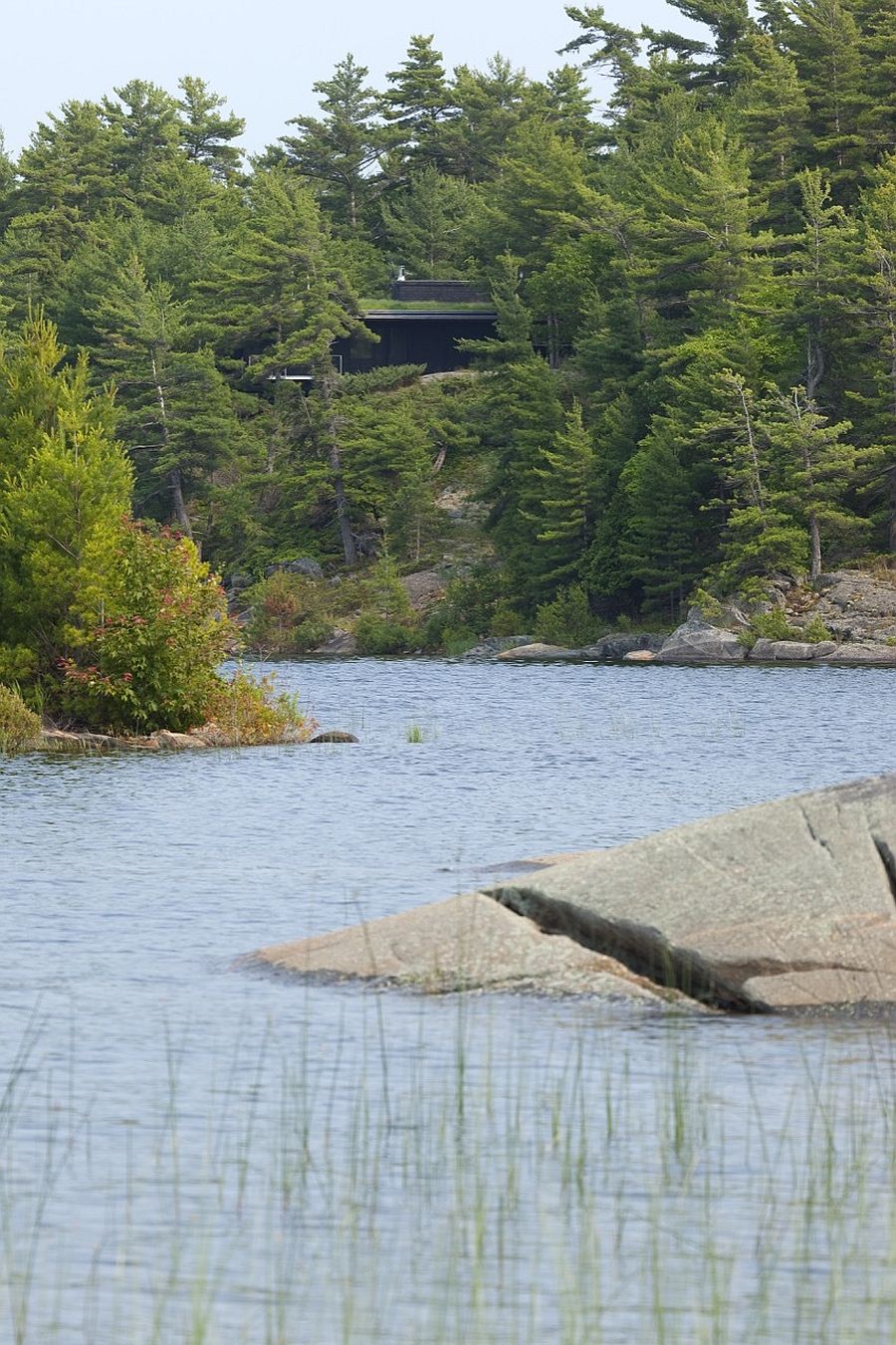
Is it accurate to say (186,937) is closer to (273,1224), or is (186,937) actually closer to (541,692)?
(273,1224)

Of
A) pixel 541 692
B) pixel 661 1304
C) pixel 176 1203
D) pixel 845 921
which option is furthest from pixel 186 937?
pixel 541 692

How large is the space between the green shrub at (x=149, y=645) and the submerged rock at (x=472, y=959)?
2045 cm


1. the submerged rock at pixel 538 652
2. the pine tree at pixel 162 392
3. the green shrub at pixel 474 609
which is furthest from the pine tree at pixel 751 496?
the pine tree at pixel 162 392

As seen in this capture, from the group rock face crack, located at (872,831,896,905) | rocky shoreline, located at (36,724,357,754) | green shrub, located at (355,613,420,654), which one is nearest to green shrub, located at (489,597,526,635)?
green shrub, located at (355,613,420,654)

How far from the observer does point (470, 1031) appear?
1381 cm

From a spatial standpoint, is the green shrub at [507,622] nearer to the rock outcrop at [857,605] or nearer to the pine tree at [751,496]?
the pine tree at [751,496]

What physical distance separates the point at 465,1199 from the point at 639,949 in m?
4.82

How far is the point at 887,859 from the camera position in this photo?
1504 cm

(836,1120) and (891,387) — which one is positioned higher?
(891,387)

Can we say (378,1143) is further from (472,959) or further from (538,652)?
(538,652)

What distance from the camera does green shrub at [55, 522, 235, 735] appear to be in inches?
1406

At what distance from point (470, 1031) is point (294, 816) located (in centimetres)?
1261

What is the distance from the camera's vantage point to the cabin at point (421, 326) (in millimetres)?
105250

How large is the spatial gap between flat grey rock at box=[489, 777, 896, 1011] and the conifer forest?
4963cm
